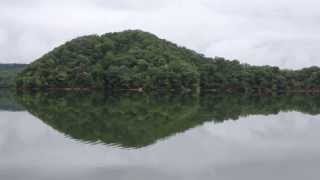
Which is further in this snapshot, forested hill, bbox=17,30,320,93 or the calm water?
forested hill, bbox=17,30,320,93

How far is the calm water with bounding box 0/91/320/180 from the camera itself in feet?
71.3

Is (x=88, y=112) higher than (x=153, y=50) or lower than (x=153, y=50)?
lower

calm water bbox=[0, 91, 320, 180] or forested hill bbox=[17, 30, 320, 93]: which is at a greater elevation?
forested hill bbox=[17, 30, 320, 93]

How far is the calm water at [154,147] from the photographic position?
71.3 ft

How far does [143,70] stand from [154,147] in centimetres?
7360

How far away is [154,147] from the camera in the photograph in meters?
27.9

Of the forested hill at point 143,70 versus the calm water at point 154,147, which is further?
Answer: the forested hill at point 143,70

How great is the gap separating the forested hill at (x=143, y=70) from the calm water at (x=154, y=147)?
53.5 meters

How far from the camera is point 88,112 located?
47000mm

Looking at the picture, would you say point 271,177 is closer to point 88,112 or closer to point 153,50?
point 88,112

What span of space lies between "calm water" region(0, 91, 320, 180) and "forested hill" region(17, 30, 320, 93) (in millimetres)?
53540

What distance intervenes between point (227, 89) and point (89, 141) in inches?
3282

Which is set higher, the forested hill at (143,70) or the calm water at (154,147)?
the forested hill at (143,70)

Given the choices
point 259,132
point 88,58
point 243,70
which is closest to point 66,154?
point 259,132
